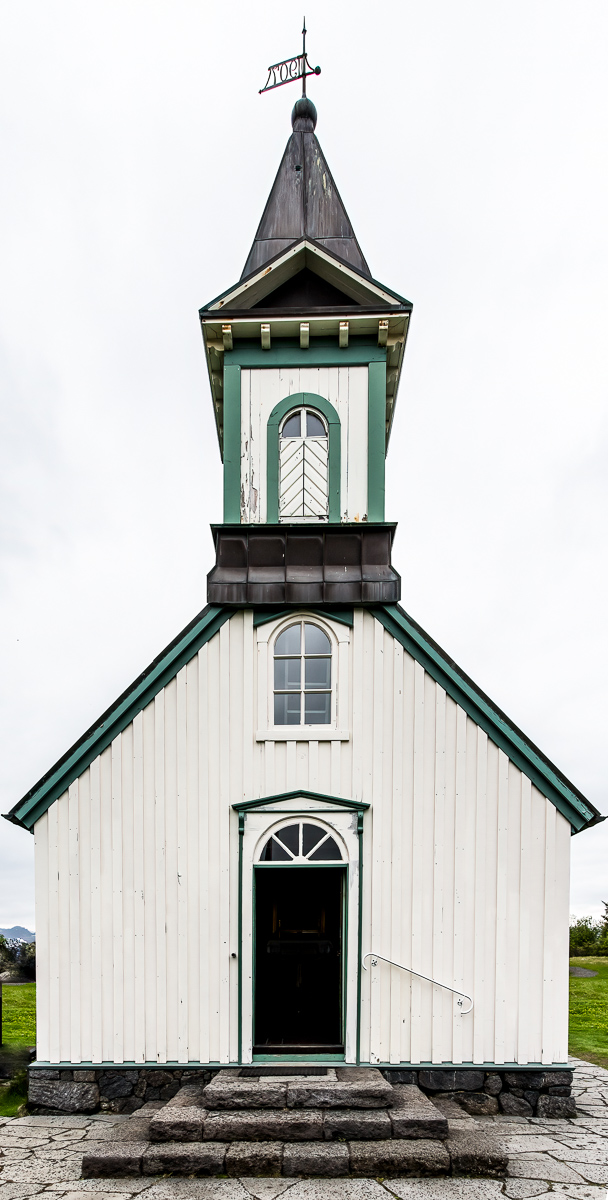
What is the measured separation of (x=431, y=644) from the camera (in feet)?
25.0

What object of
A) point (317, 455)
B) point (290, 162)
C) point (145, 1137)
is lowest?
point (145, 1137)

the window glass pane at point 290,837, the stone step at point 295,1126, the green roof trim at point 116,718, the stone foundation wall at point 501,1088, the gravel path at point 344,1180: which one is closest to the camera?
the gravel path at point 344,1180

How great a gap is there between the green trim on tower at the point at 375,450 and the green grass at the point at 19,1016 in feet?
27.2

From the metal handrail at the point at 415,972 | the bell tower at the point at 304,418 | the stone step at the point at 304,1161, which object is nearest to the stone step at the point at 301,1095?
the stone step at the point at 304,1161

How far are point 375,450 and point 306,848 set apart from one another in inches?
182

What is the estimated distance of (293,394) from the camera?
8.38 meters

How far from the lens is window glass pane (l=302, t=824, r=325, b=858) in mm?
7469

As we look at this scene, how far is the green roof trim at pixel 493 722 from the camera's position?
7289mm

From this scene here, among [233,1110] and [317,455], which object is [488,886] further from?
[317,455]

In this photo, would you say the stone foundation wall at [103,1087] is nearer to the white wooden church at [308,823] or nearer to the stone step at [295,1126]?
the white wooden church at [308,823]

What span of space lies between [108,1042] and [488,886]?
14.1 ft

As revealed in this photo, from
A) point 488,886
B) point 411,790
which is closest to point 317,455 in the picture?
point 411,790

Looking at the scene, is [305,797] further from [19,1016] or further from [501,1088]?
[19,1016]

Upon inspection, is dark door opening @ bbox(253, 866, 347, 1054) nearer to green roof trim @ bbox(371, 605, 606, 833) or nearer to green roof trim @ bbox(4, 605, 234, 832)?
green roof trim @ bbox(371, 605, 606, 833)
